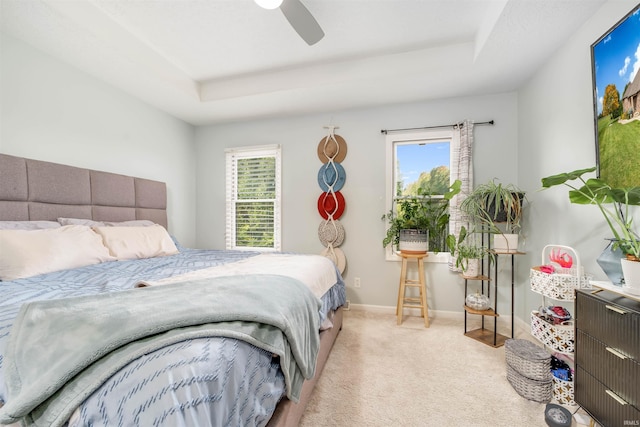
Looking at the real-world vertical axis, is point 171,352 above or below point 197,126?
below

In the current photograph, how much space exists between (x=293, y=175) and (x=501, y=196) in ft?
7.54

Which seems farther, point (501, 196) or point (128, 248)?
point (501, 196)

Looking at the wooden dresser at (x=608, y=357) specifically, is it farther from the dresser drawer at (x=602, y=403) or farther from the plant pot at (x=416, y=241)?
the plant pot at (x=416, y=241)

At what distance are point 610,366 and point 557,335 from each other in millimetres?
499

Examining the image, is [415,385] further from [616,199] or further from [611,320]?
[616,199]

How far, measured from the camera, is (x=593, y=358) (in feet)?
4.09

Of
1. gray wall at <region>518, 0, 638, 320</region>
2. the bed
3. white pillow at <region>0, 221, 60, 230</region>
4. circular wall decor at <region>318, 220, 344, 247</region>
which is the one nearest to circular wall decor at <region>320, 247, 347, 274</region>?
circular wall decor at <region>318, 220, 344, 247</region>

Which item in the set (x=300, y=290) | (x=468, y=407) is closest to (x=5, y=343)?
(x=300, y=290)

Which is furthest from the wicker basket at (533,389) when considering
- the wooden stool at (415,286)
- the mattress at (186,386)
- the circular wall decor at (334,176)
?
the circular wall decor at (334,176)

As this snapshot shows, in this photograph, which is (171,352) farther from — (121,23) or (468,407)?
(121,23)

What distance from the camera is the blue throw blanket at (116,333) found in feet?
2.02

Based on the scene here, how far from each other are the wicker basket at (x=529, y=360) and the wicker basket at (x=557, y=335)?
0.09m

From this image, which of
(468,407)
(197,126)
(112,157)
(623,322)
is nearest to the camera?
(623,322)

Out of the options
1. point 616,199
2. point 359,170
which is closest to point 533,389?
point 616,199
